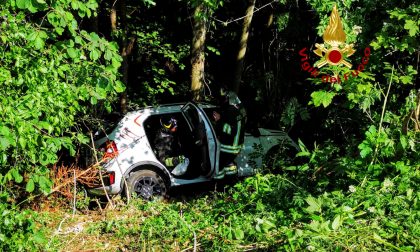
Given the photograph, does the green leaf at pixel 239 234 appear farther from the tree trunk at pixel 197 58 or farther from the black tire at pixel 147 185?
the tree trunk at pixel 197 58

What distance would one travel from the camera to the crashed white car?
8141 millimetres

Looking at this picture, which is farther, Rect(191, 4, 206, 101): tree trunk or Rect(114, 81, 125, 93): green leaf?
Rect(191, 4, 206, 101): tree trunk

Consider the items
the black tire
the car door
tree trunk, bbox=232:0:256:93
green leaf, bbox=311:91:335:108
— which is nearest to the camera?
green leaf, bbox=311:91:335:108

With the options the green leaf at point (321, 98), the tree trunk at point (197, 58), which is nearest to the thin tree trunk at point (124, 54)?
the tree trunk at point (197, 58)

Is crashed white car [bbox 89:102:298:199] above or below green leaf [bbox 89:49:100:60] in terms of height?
below

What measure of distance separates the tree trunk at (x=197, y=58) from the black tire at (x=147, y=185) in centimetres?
255

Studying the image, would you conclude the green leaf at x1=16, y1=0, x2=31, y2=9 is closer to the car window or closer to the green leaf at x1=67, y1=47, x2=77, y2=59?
the green leaf at x1=67, y1=47, x2=77, y2=59

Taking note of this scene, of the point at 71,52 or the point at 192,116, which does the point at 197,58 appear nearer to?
the point at 192,116

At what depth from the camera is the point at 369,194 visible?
509 cm

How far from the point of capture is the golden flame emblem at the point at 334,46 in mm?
6133

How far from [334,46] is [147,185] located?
11.9 ft

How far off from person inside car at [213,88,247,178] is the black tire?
0.99 metres

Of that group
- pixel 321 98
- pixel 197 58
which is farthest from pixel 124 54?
pixel 321 98

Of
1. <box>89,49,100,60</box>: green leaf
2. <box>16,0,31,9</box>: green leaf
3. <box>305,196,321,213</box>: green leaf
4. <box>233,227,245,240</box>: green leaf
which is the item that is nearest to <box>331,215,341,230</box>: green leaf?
<box>305,196,321,213</box>: green leaf
